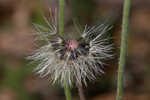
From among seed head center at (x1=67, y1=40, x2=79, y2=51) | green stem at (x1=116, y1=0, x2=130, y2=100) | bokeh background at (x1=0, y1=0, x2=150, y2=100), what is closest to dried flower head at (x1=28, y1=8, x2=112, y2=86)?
seed head center at (x1=67, y1=40, x2=79, y2=51)

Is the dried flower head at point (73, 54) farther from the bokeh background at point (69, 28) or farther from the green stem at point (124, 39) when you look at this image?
the bokeh background at point (69, 28)

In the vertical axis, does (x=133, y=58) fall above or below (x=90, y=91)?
above

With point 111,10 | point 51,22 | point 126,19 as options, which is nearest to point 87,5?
point 111,10

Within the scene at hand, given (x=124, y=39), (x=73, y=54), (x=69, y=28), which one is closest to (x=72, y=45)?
(x=73, y=54)

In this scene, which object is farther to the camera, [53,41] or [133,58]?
[133,58]

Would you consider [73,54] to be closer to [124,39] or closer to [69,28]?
[124,39]

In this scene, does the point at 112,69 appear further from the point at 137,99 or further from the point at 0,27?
the point at 0,27
